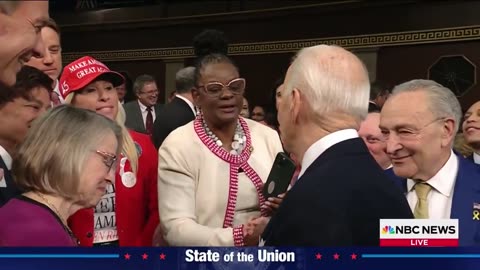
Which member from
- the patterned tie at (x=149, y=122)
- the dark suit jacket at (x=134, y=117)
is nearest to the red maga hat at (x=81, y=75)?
the dark suit jacket at (x=134, y=117)

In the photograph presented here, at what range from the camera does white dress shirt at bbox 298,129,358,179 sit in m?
1.15

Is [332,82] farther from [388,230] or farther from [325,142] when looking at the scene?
[388,230]

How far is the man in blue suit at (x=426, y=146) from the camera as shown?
1.43 meters

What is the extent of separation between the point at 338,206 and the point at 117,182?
72cm

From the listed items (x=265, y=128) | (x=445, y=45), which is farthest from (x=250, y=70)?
(x=265, y=128)

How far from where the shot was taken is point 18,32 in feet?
2.94

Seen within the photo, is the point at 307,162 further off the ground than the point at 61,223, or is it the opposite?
the point at 307,162

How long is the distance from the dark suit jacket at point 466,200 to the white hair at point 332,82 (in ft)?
1.04

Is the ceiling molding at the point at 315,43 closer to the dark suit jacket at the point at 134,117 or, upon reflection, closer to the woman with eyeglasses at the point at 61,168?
the dark suit jacket at the point at 134,117

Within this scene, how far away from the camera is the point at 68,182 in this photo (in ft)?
3.80

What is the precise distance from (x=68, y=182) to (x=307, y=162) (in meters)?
0.41

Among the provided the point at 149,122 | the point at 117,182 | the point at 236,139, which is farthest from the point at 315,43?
the point at 117,182

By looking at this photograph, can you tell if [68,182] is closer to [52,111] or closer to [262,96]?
[52,111]

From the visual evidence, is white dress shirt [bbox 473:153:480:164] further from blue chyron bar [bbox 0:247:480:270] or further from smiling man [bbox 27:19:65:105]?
blue chyron bar [bbox 0:247:480:270]
